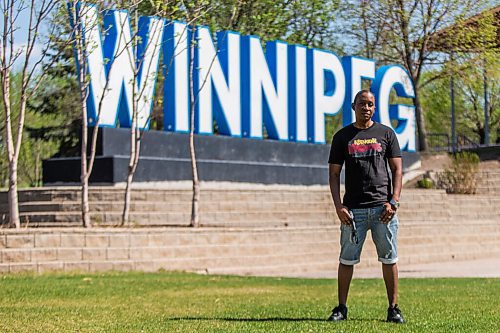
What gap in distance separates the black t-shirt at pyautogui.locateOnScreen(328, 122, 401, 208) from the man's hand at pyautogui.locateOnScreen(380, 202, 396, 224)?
92 mm

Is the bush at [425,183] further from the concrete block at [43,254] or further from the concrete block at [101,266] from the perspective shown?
the concrete block at [43,254]

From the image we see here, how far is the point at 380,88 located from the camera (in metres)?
31.6

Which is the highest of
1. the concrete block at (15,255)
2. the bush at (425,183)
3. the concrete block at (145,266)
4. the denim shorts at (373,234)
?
the bush at (425,183)

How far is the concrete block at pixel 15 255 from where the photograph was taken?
1598 cm

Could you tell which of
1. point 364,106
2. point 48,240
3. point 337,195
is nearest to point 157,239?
point 48,240

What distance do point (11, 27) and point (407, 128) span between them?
725 inches

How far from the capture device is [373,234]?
889 cm

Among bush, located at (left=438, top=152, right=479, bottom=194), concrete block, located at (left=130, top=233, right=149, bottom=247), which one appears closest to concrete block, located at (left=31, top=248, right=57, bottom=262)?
concrete block, located at (left=130, top=233, right=149, bottom=247)

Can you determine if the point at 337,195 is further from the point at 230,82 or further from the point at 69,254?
the point at 230,82

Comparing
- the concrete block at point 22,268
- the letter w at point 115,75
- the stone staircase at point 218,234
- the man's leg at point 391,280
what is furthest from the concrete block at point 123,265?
the man's leg at point 391,280

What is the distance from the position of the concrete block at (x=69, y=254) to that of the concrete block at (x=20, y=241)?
485mm

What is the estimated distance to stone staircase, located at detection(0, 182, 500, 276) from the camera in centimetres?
1672

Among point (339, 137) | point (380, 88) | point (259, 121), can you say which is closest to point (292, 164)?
point (259, 121)

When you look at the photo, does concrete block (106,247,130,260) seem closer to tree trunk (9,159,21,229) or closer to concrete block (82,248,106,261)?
concrete block (82,248,106,261)
